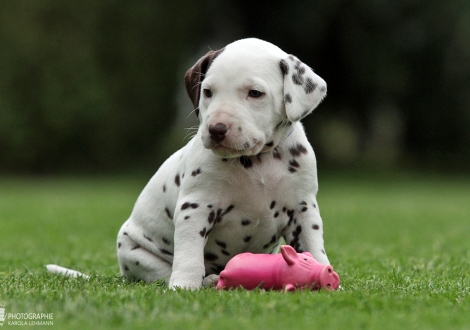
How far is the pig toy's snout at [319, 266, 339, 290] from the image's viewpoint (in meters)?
4.98

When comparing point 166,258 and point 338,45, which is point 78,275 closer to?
point 166,258

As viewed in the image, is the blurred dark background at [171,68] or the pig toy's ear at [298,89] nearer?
the pig toy's ear at [298,89]

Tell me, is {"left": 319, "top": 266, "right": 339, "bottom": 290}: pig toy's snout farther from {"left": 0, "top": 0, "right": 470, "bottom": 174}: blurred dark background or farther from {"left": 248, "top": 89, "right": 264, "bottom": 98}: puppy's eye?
{"left": 0, "top": 0, "right": 470, "bottom": 174}: blurred dark background

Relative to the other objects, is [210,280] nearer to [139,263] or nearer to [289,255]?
[139,263]

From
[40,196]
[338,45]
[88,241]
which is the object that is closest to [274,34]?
[338,45]

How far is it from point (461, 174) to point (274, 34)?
10226 mm

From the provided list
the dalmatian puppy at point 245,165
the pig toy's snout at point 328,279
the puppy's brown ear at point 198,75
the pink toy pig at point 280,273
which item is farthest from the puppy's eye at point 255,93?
the pig toy's snout at point 328,279

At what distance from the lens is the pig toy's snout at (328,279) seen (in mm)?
4984

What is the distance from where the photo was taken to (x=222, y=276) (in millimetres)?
5188

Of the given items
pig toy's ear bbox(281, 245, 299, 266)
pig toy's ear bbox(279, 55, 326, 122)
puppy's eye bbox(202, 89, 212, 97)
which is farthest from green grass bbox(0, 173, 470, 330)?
puppy's eye bbox(202, 89, 212, 97)

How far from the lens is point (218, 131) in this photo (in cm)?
501

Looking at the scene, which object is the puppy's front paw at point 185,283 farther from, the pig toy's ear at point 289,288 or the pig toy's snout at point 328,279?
the pig toy's snout at point 328,279

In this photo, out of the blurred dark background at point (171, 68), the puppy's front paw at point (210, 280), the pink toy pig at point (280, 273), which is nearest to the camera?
the pink toy pig at point (280, 273)

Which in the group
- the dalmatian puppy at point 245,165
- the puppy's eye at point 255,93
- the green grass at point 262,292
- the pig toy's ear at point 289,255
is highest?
the puppy's eye at point 255,93
